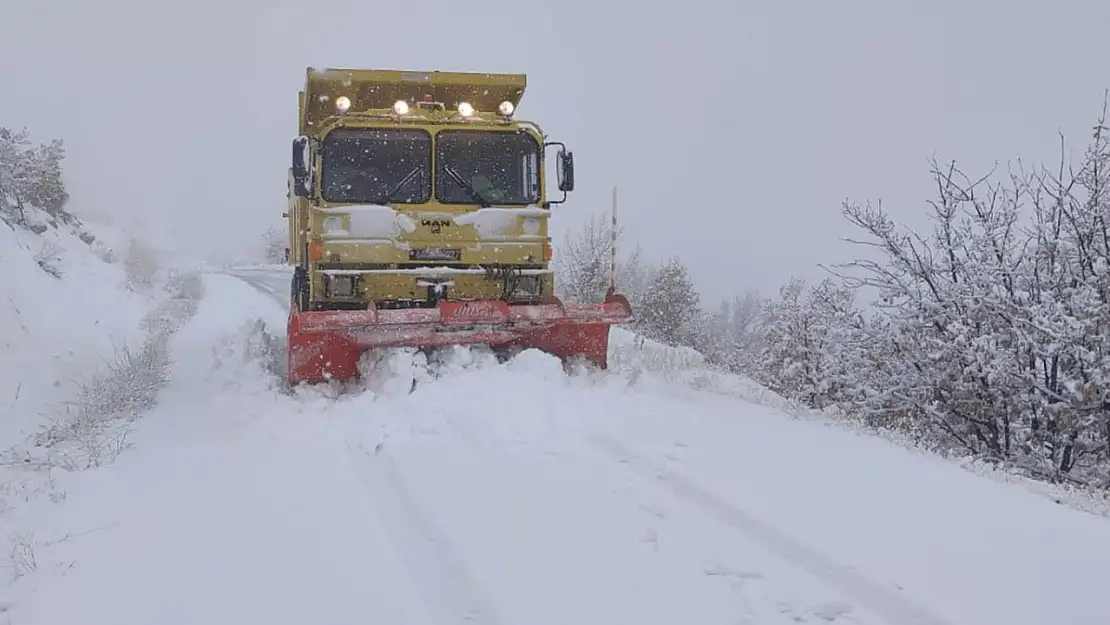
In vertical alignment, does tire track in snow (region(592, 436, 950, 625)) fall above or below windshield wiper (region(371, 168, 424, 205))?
below

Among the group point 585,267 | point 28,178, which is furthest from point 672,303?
point 28,178

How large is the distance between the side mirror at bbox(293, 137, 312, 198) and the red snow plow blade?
49.0 inches

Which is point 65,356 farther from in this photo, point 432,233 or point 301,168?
point 432,233

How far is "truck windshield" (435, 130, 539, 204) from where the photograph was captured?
7.60 meters

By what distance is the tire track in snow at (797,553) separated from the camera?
8.64ft

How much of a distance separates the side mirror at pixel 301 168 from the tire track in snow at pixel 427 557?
3.59 metres

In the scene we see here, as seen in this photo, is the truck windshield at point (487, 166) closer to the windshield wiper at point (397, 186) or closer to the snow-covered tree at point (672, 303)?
the windshield wiper at point (397, 186)

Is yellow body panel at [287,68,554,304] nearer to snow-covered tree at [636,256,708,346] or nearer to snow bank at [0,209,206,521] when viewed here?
snow bank at [0,209,206,521]

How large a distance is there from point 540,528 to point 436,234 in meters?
4.38

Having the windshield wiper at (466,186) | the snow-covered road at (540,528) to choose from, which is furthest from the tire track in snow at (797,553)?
the windshield wiper at (466,186)

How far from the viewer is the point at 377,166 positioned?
745 cm

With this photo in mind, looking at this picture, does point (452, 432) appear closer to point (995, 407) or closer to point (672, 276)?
point (995, 407)

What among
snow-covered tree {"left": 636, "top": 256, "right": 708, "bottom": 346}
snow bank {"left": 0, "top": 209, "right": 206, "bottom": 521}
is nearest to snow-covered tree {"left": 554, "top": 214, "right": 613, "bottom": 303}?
snow-covered tree {"left": 636, "top": 256, "right": 708, "bottom": 346}

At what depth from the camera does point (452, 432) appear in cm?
511
